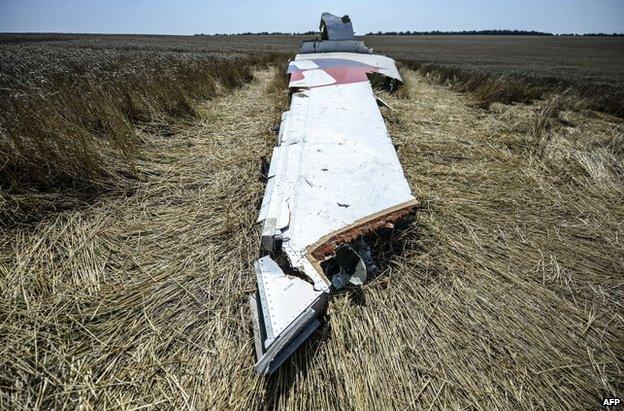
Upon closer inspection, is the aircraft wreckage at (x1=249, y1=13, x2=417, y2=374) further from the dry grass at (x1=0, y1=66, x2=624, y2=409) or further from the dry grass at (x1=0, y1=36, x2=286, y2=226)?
the dry grass at (x1=0, y1=36, x2=286, y2=226)

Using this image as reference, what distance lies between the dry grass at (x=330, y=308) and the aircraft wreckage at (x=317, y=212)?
20cm

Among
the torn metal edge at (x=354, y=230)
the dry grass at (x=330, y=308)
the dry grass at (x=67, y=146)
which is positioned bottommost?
the dry grass at (x=330, y=308)

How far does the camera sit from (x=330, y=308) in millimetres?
1634

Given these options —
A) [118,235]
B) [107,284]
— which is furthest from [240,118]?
[107,284]

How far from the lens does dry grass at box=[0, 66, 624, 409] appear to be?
1.31 m

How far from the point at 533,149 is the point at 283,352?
3.86 metres

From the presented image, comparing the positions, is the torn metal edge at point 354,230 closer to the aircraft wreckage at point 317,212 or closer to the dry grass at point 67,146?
the aircraft wreckage at point 317,212

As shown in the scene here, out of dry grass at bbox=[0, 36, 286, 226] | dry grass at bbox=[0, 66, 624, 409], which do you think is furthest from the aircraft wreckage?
dry grass at bbox=[0, 36, 286, 226]

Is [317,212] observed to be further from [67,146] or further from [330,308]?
[67,146]

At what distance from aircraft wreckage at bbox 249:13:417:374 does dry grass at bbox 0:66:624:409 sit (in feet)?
0.66

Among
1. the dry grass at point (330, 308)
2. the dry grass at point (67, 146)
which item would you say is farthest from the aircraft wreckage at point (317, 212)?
the dry grass at point (67, 146)

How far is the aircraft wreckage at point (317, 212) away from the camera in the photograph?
4.58 feet

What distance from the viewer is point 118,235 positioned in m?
2.08

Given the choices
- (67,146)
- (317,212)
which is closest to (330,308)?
(317,212)
